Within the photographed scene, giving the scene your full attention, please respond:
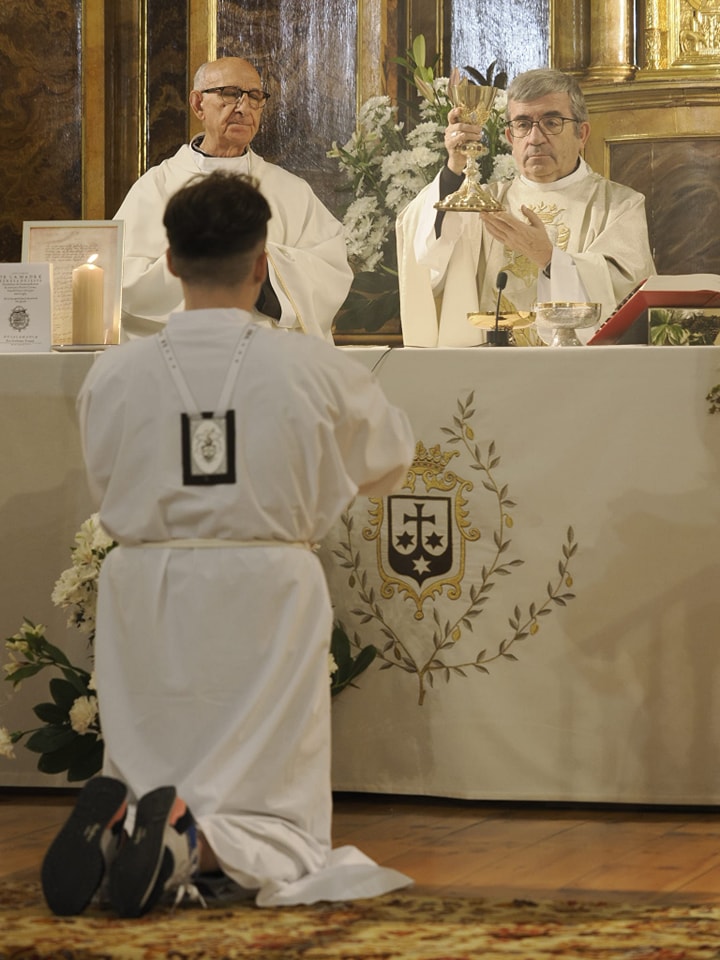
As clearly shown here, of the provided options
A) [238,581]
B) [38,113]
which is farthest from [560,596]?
[38,113]

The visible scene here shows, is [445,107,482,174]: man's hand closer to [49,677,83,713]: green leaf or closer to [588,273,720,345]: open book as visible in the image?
[588,273,720,345]: open book

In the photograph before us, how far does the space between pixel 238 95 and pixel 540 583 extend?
7.73 ft

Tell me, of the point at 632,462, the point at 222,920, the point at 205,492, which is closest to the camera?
the point at 222,920

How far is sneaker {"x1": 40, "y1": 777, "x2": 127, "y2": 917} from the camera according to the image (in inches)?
121

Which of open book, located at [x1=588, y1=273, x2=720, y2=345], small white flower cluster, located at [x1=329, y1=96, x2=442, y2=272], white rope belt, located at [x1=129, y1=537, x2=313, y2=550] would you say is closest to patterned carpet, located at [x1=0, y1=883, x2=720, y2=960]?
white rope belt, located at [x1=129, y1=537, x2=313, y2=550]

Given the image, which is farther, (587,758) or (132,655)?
(587,758)

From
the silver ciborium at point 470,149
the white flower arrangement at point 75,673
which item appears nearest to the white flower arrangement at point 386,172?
the silver ciborium at point 470,149

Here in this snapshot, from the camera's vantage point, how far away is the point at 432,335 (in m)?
5.48

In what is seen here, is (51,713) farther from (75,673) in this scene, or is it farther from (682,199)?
(682,199)

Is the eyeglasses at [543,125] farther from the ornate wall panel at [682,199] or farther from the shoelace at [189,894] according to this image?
the shoelace at [189,894]

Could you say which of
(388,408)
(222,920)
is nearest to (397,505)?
(388,408)

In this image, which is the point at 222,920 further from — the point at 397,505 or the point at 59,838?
the point at 397,505

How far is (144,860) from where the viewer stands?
9.98 feet

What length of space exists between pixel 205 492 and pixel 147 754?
56 cm
